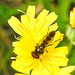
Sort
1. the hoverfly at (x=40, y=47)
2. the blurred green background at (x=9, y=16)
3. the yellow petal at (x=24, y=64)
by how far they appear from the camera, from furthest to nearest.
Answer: the blurred green background at (x=9, y=16)
the hoverfly at (x=40, y=47)
the yellow petal at (x=24, y=64)

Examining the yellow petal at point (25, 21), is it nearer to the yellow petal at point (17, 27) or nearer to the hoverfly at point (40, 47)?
the yellow petal at point (17, 27)

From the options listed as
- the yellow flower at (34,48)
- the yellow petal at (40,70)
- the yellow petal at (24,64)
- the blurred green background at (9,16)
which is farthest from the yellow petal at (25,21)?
the blurred green background at (9,16)

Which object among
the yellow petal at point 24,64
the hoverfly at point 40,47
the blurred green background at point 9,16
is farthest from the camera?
the blurred green background at point 9,16

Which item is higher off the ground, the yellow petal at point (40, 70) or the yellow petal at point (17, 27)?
the yellow petal at point (17, 27)

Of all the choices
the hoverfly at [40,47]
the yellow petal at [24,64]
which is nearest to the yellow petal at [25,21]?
the hoverfly at [40,47]

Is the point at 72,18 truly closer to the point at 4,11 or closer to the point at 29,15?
the point at 29,15

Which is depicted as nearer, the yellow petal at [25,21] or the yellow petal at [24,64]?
the yellow petal at [24,64]

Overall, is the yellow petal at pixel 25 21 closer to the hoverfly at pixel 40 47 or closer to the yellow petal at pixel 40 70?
the hoverfly at pixel 40 47

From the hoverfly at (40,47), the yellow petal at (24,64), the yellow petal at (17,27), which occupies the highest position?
the yellow petal at (17,27)

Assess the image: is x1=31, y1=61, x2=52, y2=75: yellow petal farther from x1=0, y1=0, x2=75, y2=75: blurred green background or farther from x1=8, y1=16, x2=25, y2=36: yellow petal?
x1=0, y1=0, x2=75, y2=75: blurred green background

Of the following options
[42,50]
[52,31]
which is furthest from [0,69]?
[52,31]
